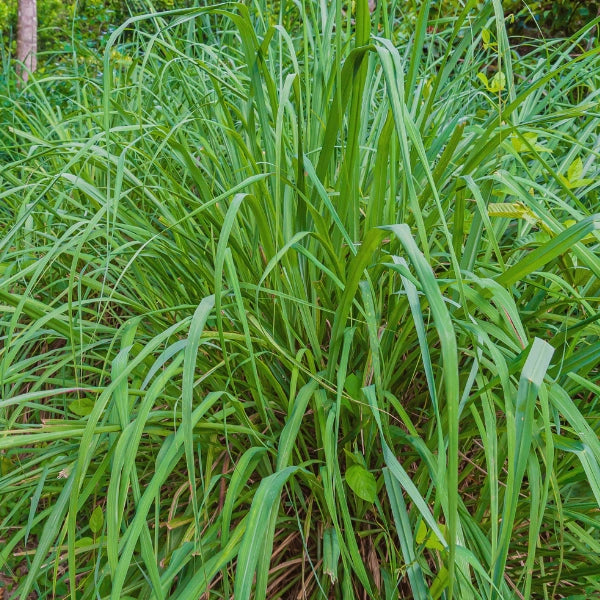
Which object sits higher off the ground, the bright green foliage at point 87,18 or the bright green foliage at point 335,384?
the bright green foliage at point 335,384

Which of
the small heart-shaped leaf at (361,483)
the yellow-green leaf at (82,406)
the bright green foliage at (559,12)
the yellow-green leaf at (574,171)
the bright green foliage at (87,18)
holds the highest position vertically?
the yellow-green leaf at (574,171)

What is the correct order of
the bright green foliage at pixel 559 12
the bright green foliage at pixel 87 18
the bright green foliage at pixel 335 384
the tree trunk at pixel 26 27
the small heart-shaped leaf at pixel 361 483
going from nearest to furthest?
the bright green foliage at pixel 335 384, the small heart-shaped leaf at pixel 361 483, the bright green foliage at pixel 559 12, the bright green foliage at pixel 87 18, the tree trunk at pixel 26 27

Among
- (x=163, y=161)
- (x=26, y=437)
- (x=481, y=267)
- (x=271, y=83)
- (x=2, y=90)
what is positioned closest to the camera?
(x=26, y=437)

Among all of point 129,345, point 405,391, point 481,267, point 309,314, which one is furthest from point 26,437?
point 481,267

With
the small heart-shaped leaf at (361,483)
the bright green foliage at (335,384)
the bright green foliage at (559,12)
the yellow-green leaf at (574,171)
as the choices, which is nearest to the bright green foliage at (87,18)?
the bright green foliage at (559,12)

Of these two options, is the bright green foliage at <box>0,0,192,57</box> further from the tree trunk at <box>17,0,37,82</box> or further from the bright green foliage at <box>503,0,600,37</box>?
the bright green foliage at <box>503,0,600,37</box>

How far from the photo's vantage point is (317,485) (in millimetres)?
990

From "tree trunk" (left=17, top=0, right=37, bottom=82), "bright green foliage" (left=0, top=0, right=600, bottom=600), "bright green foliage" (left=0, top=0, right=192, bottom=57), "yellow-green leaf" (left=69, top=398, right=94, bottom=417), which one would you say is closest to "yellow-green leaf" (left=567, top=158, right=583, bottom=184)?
"bright green foliage" (left=0, top=0, right=600, bottom=600)

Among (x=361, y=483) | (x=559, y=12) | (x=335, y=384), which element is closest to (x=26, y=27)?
(x=559, y=12)

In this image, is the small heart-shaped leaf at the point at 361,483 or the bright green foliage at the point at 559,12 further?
the bright green foliage at the point at 559,12

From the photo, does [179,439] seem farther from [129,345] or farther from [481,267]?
[481,267]

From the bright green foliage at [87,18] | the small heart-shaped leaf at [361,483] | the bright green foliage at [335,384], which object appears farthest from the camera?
the bright green foliage at [87,18]

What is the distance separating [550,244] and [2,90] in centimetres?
262

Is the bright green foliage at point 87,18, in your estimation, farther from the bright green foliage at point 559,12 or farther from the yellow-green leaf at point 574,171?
the yellow-green leaf at point 574,171
